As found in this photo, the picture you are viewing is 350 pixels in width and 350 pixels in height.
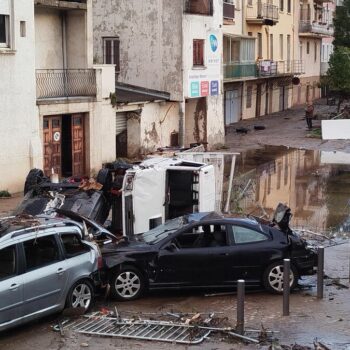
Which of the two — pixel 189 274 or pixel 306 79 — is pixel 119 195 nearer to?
pixel 189 274

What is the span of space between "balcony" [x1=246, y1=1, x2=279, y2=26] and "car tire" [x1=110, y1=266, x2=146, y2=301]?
126 feet

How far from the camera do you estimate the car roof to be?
10312 mm

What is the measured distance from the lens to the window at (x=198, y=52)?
33.4 meters

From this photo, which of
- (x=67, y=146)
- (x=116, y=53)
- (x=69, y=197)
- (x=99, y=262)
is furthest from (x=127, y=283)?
(x=116, y=53)

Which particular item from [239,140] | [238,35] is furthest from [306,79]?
[239,140]

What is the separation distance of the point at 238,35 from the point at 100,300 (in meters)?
34.3

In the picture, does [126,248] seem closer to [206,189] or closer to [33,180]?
[206,189]

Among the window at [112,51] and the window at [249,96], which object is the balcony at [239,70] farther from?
the window at [112,51]

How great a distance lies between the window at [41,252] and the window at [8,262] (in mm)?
217

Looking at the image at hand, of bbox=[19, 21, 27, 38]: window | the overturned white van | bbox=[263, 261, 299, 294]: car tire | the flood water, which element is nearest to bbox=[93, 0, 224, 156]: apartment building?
the flood water

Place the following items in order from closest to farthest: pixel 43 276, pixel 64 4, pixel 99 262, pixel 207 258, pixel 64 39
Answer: pixel 43 276
pixel 99 262
pixel 207 258
pixel 64 4
pixel 64 39

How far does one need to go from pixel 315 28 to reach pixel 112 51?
108ft

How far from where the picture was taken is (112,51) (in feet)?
109

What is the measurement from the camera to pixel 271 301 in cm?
1191
